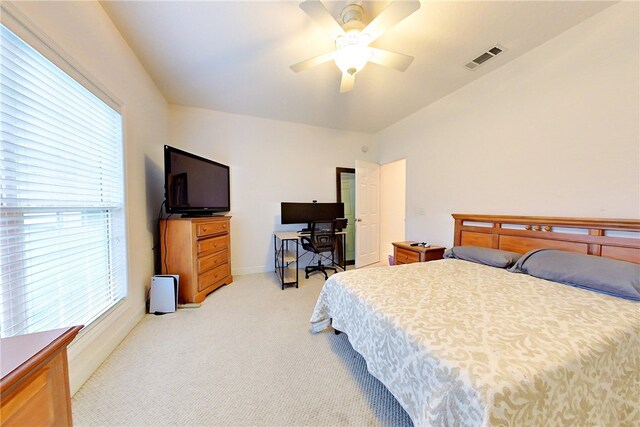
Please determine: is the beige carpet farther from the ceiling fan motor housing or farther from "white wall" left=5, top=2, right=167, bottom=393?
the ceiling fan motor housing

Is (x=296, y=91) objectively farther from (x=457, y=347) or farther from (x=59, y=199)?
(x=457, y=347)

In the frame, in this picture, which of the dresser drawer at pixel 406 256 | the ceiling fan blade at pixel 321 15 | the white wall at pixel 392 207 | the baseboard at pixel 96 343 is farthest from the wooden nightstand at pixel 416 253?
the baseboard at pixel 96 343

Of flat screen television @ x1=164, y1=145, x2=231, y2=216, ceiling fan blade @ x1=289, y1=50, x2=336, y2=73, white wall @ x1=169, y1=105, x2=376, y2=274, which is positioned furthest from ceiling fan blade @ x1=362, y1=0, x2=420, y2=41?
white wall @ x1=169, y1=105, x2=376, y2=274

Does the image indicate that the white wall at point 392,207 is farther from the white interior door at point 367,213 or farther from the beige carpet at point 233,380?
the beige carpet at point 233,380

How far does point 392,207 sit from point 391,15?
3.84 metres

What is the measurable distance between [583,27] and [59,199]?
401cm

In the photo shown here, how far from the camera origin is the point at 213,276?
2865 millimetres

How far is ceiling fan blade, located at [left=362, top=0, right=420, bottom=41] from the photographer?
4.32 ft

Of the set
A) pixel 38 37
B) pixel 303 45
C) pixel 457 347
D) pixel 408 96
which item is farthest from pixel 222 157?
pixel 457 347

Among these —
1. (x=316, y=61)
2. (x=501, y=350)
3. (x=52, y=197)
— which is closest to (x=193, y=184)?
(x=52, y=197)

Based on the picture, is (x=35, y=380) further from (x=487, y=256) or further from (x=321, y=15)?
(x=487, y=256)

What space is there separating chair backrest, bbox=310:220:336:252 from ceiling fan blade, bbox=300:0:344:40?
2.24m

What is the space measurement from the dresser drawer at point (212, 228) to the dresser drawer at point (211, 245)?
8cm

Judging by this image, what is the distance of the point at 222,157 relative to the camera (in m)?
3.51
